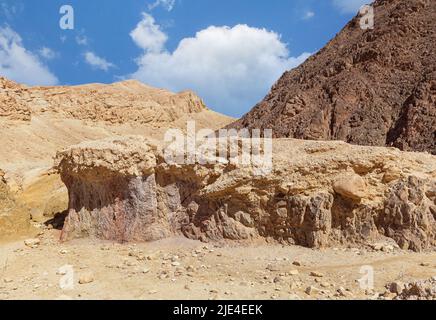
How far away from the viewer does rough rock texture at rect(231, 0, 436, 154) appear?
70.1ft

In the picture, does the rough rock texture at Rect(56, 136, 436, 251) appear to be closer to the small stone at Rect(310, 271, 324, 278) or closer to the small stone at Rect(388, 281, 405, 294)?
the small stone at Rect(310, 271, 324, 278)

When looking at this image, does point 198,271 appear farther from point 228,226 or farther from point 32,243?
point 32,243

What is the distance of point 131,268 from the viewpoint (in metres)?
7.77

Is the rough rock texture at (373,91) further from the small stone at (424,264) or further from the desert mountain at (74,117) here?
the desert mountain at (74,117)

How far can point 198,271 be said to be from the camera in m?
7.50

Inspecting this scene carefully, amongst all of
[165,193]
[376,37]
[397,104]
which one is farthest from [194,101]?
[165,193]

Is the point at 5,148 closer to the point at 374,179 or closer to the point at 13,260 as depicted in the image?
the point at 13,260

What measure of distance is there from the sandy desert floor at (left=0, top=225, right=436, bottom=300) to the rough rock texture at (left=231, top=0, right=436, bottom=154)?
44.9ft

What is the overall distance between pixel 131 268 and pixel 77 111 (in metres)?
53.0

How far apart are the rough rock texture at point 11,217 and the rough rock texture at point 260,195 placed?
1.36 metres

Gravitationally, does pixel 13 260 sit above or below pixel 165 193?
below

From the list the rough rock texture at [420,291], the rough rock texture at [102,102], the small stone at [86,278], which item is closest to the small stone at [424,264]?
the rough rock texture at [420,291]

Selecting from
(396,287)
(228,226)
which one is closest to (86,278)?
(228,226)
